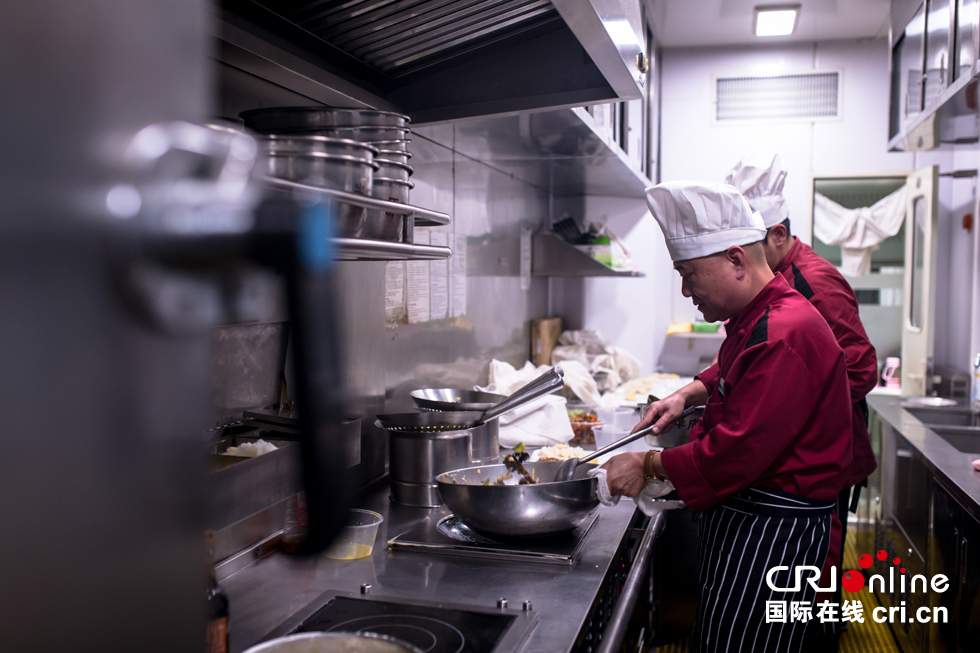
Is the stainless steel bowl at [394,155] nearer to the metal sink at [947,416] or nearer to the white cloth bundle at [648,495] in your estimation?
the white cloth bundle at [648,495]

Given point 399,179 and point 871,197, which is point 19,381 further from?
point 871,197

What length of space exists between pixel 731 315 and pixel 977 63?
4.15 ft

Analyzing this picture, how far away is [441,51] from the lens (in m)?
1.72

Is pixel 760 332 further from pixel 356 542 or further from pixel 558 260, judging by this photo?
pixel 558 260

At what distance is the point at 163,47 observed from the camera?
472 millimetres

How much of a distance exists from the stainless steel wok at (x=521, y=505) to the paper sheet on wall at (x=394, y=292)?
751 millimetres

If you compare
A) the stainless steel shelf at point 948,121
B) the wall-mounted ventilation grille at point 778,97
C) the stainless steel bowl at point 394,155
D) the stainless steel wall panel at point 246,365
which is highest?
the wall-mounted ventilation grille at point 778,97

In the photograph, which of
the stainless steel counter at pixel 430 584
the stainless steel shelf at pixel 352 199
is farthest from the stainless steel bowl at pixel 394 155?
the stainless steel counter at pixel 430 584

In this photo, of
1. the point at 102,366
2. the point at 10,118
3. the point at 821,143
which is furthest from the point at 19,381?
the point at 821,143

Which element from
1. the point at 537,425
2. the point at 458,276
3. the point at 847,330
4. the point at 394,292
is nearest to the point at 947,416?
the point at 847,330

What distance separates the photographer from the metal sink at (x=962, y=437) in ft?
10.4

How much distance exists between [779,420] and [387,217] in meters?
0.95

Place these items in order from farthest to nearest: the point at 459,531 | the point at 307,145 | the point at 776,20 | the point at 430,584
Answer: the point at 776,20 < the point at 459,531 < the point at 430,584 < the point at 307,145

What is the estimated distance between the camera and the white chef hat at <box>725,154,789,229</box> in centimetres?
291
